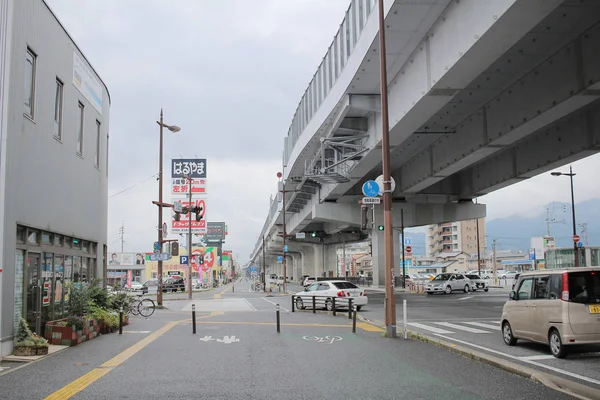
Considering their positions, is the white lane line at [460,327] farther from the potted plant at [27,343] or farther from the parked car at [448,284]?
the parked car at [448,284]

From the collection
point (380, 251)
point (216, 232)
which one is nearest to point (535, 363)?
point (380, 251)

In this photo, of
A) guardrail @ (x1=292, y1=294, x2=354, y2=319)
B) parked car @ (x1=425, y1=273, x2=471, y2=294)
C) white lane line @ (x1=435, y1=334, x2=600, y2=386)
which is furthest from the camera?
parked car @ (x1=425, y1=273, x2=471, y2=294)

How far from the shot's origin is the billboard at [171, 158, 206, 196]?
156 feet

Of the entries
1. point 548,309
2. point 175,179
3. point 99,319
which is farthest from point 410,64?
point 175,179

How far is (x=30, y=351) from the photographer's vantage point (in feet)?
40.3

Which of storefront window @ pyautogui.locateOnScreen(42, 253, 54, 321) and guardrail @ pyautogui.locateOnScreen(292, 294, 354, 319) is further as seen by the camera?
guardrail @ pyautogui.locateOnScreen(292, 294, 354, 319)

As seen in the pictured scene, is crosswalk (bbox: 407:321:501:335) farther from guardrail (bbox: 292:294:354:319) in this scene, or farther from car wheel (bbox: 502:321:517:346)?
guardrail (bbox: 292:294:354:319)

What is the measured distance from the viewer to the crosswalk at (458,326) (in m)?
17.6

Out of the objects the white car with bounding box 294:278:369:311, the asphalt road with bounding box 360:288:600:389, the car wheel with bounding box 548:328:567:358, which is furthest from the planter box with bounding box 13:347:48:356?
the white car with bounding box 294:278:369:311

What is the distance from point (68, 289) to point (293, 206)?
50093mm

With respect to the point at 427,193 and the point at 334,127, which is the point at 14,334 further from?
the point at 427,193

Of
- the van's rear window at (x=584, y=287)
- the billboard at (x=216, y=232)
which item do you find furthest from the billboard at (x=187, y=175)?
the billboard at (x=216, y=232)

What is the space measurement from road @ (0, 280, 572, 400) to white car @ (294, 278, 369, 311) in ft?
34.8

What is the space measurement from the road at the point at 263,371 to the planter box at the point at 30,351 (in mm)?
297
